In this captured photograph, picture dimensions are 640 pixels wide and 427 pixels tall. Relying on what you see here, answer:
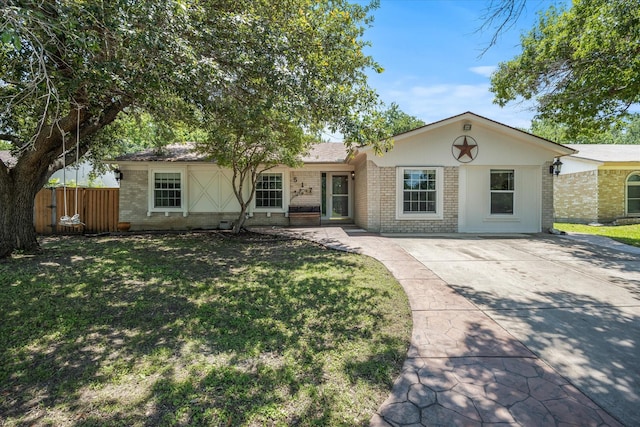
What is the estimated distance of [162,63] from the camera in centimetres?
436

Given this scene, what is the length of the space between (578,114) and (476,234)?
5321 millimetres

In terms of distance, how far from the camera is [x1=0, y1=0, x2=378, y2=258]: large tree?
12.9 feet

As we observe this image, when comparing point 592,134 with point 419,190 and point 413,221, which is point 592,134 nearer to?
point 419,190

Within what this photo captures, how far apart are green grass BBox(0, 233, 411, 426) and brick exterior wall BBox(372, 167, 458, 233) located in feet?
17.2

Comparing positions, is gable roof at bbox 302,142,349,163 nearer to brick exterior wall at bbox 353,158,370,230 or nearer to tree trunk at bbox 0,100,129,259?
brick exterior wall at bbox 353,158,370,230

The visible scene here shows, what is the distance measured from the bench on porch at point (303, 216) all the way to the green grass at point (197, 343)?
22.5ft

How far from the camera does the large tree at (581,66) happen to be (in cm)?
845

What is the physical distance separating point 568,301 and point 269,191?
1084 cm

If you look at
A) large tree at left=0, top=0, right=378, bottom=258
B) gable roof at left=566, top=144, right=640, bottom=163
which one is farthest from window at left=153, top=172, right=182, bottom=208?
gable roof at left=566, top=144, right=640, bottom=163

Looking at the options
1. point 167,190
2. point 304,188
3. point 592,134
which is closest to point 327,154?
point 304,188

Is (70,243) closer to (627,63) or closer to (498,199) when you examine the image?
(498,199)

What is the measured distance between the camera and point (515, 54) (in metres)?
11.5

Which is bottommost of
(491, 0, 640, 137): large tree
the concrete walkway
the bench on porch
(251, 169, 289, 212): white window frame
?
the concrete walkway

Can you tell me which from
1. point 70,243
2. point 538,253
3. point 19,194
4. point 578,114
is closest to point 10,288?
point 19,194
